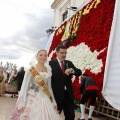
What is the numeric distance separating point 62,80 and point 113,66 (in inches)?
139

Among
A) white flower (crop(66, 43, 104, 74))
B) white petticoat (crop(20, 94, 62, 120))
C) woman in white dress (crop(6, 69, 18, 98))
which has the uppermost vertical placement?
white flower (crop(66, 43, 104, 74))

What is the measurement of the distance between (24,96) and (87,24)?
6.71 meters

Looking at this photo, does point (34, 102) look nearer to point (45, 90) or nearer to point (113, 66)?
point (45, 90)

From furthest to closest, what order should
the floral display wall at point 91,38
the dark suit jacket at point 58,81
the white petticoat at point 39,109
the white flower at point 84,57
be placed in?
the white flower at point 84,57 → the floral display wall at point 91,38 → the dark suit jacket at point 58,81 → the white petticoat at point 39,109

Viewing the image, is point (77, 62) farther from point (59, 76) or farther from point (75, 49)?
point (59, 76)

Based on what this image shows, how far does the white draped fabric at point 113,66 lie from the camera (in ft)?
22.5

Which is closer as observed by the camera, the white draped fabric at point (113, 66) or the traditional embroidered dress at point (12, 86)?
the white draped fabric at point (113, 66)

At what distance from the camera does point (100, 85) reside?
7574 mm

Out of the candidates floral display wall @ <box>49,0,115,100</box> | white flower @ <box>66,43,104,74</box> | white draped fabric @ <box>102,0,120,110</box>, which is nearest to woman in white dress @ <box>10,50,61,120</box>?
white draped fabric @ <box>102,0,120,110</box>

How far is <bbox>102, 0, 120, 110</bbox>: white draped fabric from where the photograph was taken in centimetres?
684

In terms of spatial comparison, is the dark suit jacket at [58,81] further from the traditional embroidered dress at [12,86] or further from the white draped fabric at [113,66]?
the traditional embroidered dress at [12,86]

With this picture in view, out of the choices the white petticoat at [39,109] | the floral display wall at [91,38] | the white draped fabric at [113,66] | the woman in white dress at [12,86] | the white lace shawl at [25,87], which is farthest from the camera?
the woman in white dress at [12,86]

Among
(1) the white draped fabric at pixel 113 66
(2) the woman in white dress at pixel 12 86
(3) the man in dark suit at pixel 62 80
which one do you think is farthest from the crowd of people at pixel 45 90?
(2) the woman in white dress at pixel 12 86

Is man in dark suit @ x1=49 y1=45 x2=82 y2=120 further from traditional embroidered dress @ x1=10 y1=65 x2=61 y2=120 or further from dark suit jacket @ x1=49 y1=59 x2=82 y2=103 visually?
traditional embroidered dress @ x1=10 y1=65 x2=61 y2=120
